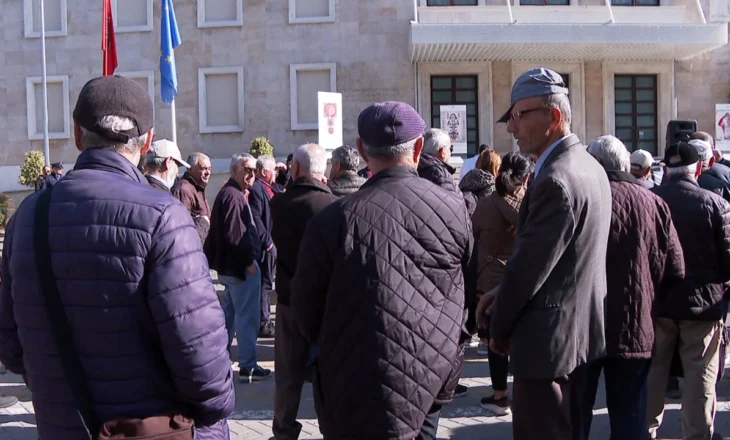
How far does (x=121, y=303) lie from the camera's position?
2436 millimetres

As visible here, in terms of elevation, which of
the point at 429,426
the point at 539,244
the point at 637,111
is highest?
the point at 637,111

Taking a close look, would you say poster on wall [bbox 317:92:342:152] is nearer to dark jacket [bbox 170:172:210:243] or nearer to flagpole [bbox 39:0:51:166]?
dark jacket [bbox 170:172:210:243]

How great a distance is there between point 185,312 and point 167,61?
15364mm

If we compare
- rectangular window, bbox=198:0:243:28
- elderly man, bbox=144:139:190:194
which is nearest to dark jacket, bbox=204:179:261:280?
elderly man, bbox=144:139:190:194

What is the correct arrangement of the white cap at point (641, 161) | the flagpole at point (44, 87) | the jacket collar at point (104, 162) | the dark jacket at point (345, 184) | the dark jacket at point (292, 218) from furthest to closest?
the flagpole at point (44, 87)
the white cap at point (641, 161)
the dark jacket at point (345, 184)
the dark jacket at point (292, 218)
the jacket collar at point (104, 162)

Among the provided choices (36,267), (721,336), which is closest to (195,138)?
(721,336)

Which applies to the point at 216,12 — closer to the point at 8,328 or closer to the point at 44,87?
the point at 44,87

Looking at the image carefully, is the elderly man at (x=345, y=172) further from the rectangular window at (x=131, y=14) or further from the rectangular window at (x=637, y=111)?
the rectangular window at (x=131, y=14)

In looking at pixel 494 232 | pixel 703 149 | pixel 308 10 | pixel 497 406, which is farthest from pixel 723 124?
pixel 308 10

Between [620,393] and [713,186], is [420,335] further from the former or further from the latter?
[713,186]

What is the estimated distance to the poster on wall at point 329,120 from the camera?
13.1 m

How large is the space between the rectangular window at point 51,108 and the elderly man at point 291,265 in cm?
2384

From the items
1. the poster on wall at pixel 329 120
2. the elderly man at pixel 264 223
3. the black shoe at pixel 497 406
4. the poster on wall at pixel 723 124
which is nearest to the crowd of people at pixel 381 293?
the black shoe at pixel 497 406

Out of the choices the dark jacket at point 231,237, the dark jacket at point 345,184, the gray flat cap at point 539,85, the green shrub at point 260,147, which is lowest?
the dark jacket at point 231,237
